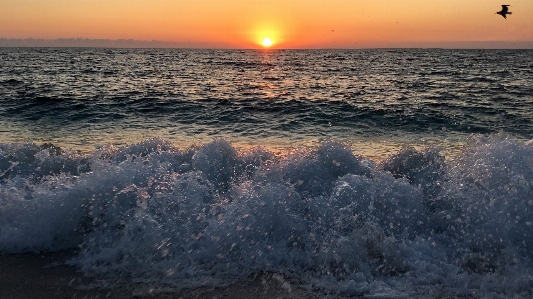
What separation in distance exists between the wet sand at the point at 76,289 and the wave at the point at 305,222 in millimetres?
131

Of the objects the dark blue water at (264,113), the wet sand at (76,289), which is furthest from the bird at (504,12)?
the wet sand at (76,289)

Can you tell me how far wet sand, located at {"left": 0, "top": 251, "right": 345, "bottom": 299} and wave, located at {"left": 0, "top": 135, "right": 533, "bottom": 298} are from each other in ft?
0.43

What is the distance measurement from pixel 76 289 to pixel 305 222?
239 cm

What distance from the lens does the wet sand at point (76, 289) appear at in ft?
12.0

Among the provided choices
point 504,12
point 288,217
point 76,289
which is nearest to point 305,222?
point 288,217

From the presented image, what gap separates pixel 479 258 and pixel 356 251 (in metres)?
1.23

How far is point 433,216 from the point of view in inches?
187

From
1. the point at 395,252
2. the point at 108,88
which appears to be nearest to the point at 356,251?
the point at 395,252

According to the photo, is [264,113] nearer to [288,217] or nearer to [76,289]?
[288,217]

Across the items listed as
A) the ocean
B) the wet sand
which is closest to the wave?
the ocean

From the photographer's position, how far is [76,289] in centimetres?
378

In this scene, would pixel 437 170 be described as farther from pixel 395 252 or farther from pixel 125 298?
pixel 125 298

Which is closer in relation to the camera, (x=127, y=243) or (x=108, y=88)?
(x=127, y=243)

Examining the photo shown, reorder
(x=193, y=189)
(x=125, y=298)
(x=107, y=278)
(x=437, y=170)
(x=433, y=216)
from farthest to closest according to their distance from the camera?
(x=437, y=170) → (x=193, y=189) → (x=433, y=216) → (x=107, y=278) → (x=125, y=298)
